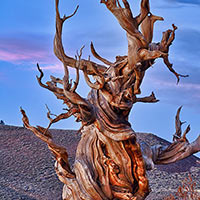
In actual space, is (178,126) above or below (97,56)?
below

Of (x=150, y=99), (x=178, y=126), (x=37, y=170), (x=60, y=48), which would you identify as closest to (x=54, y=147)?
(x=60, y=48)

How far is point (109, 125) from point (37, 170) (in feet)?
17.7

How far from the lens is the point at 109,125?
5.27 meters

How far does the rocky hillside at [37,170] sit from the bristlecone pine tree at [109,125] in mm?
3296

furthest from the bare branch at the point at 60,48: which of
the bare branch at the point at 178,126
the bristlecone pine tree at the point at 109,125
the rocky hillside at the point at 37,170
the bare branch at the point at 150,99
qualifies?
the rocky hillside at the point at 37,170

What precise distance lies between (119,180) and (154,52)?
5.77 ft

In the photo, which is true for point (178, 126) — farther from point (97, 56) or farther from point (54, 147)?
point (54, 147)

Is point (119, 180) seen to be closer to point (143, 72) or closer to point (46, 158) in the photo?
point (143, 72)

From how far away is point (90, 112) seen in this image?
5121 mm

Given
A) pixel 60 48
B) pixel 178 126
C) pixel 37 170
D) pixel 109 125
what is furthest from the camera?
pixel 37 170

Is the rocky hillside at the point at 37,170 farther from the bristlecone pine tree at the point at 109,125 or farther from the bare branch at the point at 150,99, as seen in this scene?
the bare branch at the point at 150,99

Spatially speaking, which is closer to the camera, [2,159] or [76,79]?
[76,79]

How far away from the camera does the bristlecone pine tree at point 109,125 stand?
516 centimetres

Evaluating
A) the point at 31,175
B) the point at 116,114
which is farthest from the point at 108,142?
the point at 31,175
